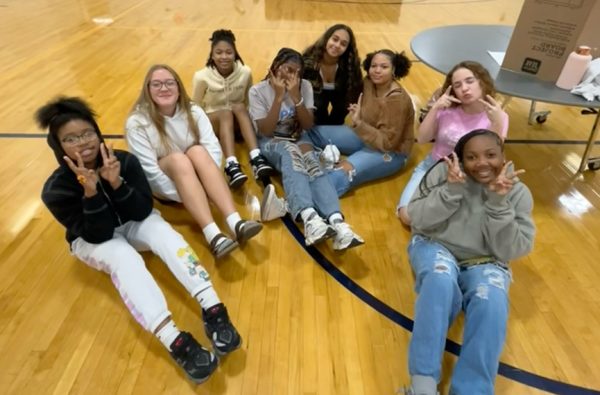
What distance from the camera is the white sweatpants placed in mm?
1510

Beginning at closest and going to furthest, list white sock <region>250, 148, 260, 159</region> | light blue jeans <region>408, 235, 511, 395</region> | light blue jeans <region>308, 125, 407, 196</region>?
light blue jeans <region>408, 235, 511, 395</region>, light blue jeans <region>308, 125, 407, 196</region>, white sock <region>250, 148, 260, 159</region>

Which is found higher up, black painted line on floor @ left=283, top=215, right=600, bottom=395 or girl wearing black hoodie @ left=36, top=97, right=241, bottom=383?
girl wearing black hoodie @ left=36, top=97, right=241, bottom=383

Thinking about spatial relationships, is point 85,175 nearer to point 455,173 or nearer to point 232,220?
point 232,220

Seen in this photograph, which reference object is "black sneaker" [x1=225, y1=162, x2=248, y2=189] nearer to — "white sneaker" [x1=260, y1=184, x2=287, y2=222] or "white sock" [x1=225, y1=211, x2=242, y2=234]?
"white sneaker" [x1=260, y1=184, x2=287, y2=222]

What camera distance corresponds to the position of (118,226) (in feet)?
5.66

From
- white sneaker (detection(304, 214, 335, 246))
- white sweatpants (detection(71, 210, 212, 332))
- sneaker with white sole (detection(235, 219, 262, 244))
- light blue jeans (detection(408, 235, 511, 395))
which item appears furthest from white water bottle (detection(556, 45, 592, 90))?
white sweatpants (detection(71, 210, 212, 332))

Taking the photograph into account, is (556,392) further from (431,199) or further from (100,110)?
(100,110)

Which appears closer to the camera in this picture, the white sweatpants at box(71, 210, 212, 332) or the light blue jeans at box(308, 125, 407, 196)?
the white sweatpants at box(71, 210, 212, 332)

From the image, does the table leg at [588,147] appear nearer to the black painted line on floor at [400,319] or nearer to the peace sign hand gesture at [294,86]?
the black painted line on floor at [400,319]

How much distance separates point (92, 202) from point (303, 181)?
3.27 ft

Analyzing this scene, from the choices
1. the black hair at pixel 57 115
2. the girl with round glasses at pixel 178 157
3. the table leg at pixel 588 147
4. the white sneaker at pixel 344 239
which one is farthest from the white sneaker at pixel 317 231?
the table leg at pixel 588 147

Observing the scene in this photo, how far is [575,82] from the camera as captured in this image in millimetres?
2135

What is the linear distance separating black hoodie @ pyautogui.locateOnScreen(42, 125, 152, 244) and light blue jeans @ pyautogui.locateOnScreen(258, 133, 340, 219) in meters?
0.72

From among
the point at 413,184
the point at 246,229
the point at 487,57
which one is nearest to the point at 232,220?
the point at 246,229
